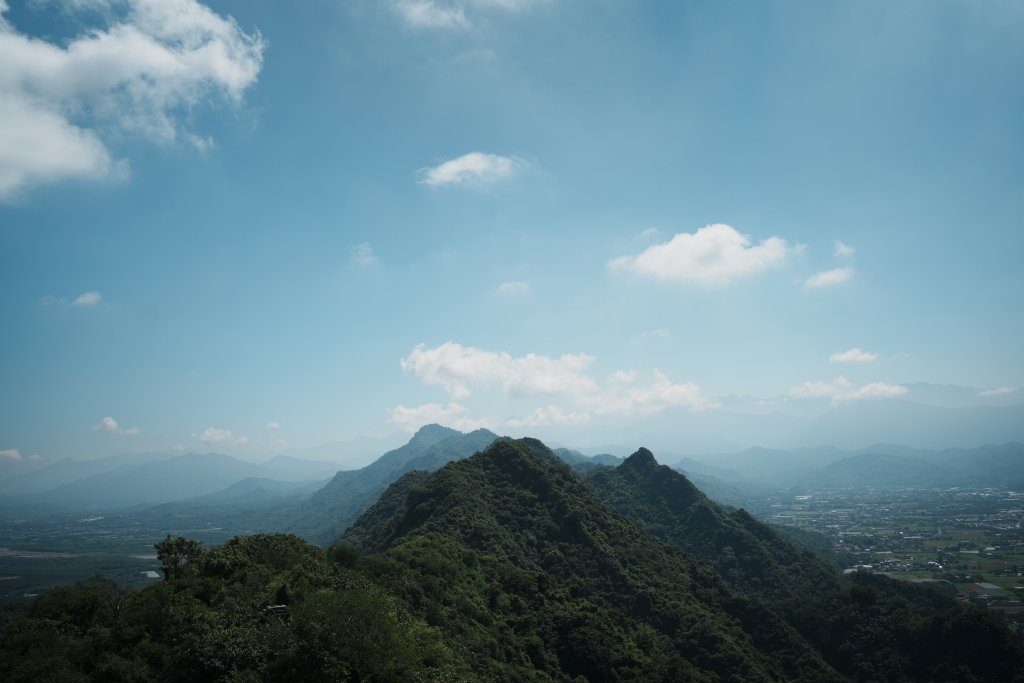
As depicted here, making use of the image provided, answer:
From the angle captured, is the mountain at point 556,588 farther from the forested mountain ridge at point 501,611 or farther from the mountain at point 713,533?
the mountain at point 713,533

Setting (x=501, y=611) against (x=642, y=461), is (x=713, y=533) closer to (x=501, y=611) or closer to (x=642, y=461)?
(x=642, y=461)

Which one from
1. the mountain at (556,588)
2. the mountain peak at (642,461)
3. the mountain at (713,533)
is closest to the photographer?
the mountain at (556,588)

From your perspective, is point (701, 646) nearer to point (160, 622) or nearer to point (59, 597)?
point (160, 622)

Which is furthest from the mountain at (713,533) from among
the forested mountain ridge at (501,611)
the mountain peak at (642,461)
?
the forested mountain ridge at (501,611)

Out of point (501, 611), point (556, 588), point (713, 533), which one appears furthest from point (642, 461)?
point (501, 611)

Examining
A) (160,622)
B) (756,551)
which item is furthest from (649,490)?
(160,622)
